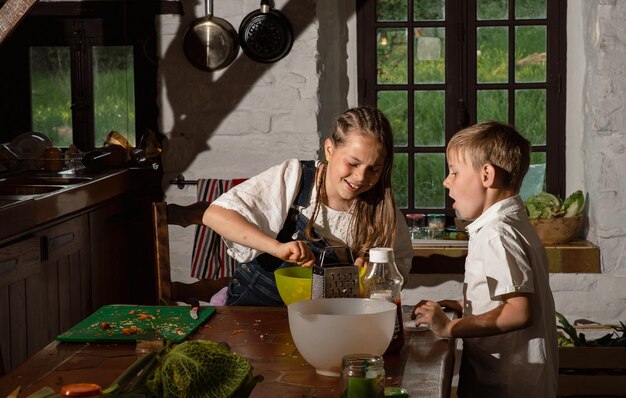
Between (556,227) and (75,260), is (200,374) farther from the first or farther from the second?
(556,227)

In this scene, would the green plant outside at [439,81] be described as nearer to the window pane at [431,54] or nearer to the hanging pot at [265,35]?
the window pane at [431,54]

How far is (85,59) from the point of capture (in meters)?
4.07

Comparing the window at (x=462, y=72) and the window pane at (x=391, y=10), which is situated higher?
the window pane at (x=391, y=10)

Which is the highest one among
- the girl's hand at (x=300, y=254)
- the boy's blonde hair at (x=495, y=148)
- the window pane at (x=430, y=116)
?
the window pane at (x=430, y=116)

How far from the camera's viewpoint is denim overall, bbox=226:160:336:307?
8.05 ft

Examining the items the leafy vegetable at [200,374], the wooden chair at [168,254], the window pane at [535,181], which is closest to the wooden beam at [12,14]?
the wooden chair at [168,254]

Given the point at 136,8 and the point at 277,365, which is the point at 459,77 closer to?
the point at 136,8

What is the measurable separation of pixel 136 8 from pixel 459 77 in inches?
55.0

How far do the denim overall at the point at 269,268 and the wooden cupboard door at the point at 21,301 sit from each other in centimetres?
71

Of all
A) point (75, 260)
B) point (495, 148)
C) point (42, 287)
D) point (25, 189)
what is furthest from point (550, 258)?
point (25, 189)

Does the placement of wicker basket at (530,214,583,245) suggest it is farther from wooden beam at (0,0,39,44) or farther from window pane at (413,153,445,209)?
wooden beam at (0,0,39,44)

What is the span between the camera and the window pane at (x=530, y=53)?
400 cm

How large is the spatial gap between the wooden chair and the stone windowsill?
1320 mm

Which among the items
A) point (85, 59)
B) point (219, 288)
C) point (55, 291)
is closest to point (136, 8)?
point (85, 59)
